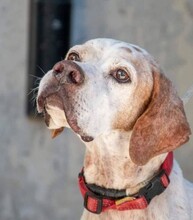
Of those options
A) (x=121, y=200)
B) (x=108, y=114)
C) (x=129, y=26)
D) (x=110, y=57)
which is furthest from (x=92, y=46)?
(x=129, y=26)

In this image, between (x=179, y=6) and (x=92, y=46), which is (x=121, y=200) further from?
(x=179, y=6)

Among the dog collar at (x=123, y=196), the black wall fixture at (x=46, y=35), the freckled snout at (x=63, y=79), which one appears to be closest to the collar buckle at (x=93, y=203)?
the dog collar at (x=123, y=196)

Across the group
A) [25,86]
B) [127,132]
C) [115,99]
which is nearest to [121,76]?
[115,99]

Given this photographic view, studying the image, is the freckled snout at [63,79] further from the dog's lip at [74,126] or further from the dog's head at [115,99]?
the dog's lip at [74,126]

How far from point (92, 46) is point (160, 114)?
0.46 metres

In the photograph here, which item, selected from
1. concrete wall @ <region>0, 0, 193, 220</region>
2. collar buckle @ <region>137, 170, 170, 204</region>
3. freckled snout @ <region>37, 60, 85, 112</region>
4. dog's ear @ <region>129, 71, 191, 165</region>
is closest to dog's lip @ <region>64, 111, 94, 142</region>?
freckled snout @ <region>37, 60, 85, 112</region>

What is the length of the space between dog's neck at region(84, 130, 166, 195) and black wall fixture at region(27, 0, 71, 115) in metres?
2.40

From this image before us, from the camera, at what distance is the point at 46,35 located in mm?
6477

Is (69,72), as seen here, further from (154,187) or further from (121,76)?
(154,187)

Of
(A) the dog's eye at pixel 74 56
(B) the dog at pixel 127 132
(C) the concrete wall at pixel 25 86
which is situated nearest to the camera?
(B) the dog at pixel 127 132

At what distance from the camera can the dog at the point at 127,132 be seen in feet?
12.7

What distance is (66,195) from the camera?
662 cm

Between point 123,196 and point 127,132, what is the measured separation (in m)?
0.30

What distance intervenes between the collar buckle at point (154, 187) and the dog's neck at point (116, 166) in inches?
1.4
